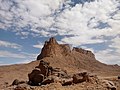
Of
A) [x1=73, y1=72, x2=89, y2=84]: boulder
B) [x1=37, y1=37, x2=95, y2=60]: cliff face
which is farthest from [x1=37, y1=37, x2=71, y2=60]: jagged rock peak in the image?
[x1=73, y1=72, x2=89, y2=84]: boulder

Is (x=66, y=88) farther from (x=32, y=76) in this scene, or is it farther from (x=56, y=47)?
(x=56, y=47)

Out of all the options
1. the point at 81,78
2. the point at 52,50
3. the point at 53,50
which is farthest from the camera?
the point at 53,50

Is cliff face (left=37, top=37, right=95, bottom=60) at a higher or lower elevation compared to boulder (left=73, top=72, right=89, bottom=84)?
higher

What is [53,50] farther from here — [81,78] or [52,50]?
[81,78]

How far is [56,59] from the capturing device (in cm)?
10462

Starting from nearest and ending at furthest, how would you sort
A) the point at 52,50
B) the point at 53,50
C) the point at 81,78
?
the point at 81,78 → the point at 52,50 → the point at 53,50

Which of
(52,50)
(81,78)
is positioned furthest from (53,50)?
(81,78)

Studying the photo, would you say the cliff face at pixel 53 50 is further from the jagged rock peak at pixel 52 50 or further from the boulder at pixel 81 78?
the boulder at pixel 81 78

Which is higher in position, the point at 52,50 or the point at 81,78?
the point at 52,50

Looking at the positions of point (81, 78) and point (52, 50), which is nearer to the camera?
point (81, 78)

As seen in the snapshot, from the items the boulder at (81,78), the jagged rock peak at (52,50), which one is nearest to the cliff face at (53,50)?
the jagged rock peak at (52,50)

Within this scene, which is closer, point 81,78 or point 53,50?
point 81,78

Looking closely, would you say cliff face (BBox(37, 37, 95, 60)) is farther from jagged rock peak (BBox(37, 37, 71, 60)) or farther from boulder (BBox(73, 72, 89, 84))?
boulder (BBox(73, 72, 89, 84))

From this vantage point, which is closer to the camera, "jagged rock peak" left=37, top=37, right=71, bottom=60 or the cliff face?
"jagged rock peak" left=37, top=37, right=71, bottom=60
